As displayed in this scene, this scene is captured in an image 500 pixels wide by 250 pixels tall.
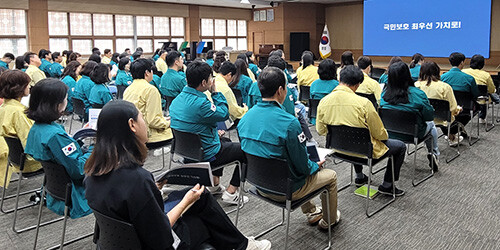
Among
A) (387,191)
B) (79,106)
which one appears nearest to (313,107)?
(387,191)

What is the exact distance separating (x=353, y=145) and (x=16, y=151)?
265 cm

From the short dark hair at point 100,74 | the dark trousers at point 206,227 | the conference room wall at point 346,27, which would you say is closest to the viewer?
the dark trousers at point 206,227

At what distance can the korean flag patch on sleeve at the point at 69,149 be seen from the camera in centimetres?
253

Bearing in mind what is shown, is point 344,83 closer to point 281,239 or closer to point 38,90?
point 281,239

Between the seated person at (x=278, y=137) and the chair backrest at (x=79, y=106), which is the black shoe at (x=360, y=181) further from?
the chair backrest at (x=79, y=106)

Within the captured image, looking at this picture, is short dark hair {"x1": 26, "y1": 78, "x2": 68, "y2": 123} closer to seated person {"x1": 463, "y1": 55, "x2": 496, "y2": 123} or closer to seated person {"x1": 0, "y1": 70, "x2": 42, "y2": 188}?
seated person {"x1": 0, "y1": 70, "x2": 42, "y2": 188}

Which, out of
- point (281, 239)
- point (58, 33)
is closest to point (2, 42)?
point (58, 33)

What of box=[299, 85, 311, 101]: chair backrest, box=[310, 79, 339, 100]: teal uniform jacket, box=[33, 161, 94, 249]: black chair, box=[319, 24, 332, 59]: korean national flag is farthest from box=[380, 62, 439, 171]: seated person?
box=[319, 24, 332, 59]: korean national flag

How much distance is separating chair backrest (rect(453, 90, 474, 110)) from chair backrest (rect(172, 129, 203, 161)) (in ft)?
12.0

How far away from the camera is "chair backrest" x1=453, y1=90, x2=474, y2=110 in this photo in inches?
201

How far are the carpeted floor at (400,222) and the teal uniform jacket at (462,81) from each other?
128 centimetres

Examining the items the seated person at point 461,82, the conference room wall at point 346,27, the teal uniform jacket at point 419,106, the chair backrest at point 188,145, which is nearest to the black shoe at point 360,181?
the teal uniform jacket at point 419,106

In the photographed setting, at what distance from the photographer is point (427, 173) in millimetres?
4410

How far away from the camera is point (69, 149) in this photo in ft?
8.36
